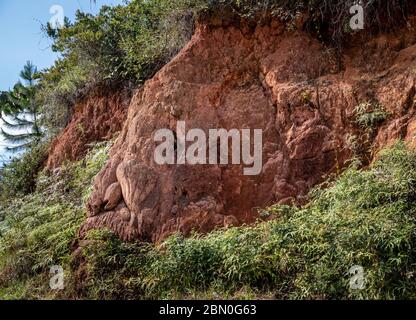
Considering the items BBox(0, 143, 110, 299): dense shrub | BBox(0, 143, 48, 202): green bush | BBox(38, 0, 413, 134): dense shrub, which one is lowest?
BBox(0, 143, 110, 299): dense shrub

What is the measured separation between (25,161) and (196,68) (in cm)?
636

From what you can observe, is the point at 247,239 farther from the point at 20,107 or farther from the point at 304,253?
the point at 20,107

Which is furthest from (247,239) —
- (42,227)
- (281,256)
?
(42,227)

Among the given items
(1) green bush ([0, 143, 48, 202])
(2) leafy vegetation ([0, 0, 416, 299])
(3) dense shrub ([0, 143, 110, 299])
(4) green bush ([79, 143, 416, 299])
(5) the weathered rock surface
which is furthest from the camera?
(1) green bush ([0, 143, 48, 202])

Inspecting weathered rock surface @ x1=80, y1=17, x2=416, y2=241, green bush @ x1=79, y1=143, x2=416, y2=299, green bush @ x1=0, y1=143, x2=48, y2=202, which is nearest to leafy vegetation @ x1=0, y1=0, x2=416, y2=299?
green bush @ x1=79, y1=143, x2=416, y2=299

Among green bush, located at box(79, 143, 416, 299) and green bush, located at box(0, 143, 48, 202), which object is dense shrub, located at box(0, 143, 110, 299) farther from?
green bush, located at box(79, 143, 416, 299)

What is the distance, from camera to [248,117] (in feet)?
23.8

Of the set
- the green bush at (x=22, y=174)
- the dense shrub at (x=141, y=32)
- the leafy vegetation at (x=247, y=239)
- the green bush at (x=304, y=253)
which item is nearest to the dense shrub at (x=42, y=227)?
the leafy vegetation at (x=247, y=239)

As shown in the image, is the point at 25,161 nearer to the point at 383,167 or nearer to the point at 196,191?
the point at 196,191

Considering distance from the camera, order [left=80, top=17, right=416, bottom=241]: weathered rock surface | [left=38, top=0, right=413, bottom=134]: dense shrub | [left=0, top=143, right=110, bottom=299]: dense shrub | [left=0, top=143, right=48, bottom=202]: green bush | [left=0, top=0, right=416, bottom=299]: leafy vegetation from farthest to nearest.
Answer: [left=0, top=143, right=48, bottom=202]: green bush
[left=38, top=0, right=413, bottom=134]: dense shrub
[left=0, top=143, right=110, bottom=299]: dense shrub
[left=80, top=17, right=416, bottom=241]: weathered rock surface
[left=0, top=0, right=416, bottom=299]: leafy vegetation

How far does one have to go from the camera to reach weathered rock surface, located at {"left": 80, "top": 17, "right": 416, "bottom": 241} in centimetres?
668

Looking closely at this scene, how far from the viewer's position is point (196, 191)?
270 inches

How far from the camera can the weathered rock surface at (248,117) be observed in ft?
21.9
